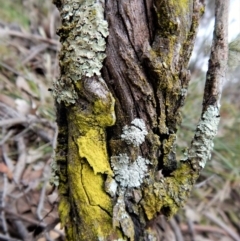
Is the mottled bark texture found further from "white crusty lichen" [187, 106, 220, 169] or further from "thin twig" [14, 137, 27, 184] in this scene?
"thin twig" [14, 137, 27, 184]

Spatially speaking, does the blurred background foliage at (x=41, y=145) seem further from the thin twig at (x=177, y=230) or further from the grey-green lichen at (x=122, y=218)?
the grey-green lichen at (x=122, y=218)

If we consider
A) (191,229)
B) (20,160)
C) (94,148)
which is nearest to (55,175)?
(94,148)

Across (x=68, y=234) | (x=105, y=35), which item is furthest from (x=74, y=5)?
(x=68, y=234)

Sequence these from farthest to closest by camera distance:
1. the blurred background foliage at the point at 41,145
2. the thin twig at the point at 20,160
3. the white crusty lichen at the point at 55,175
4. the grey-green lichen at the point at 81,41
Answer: the thin twig at the point at 20,160 < the blurred background foliage at the point at 41,145 < the white crusty lichen at the point at 55,175 < the grey-green lichen at the point at 81,41

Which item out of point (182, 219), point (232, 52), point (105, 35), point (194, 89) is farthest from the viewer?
point (194, 89)

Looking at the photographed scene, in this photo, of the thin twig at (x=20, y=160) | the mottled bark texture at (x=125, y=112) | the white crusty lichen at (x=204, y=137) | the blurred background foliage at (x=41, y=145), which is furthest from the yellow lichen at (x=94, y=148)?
the thin twig at (x=20, y=160)

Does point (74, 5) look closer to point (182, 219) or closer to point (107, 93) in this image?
point (107, 93)
